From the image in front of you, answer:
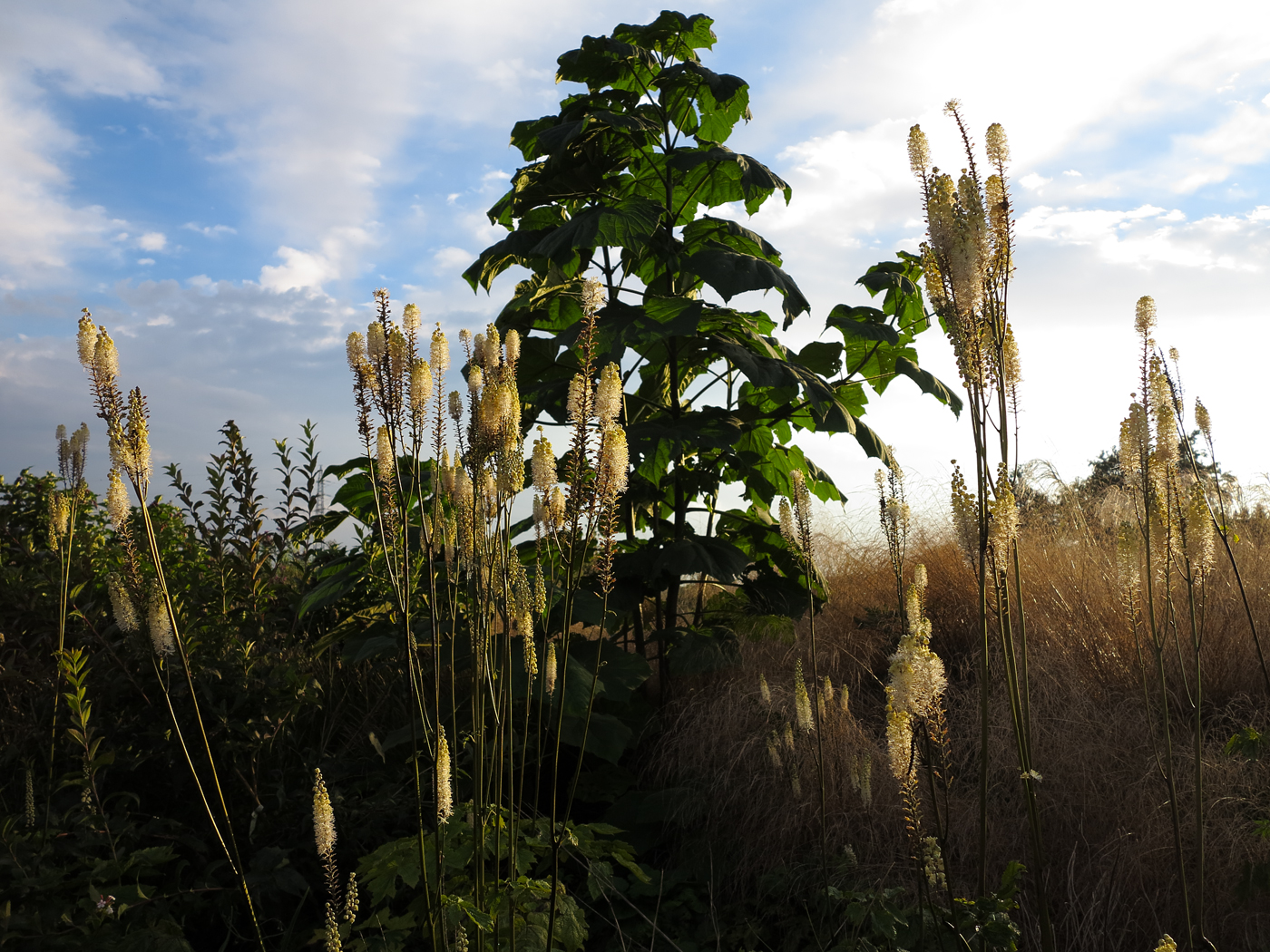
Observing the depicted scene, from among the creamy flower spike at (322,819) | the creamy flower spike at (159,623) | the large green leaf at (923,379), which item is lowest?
the creamy flower spike at (322,819)

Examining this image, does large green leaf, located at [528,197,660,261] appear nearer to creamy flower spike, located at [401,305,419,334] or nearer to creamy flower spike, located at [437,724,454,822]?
creamy flower spike, located at [401,305,419,334]

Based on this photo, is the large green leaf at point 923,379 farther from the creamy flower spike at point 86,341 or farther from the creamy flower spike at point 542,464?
the creamy flower spike at point 86,341

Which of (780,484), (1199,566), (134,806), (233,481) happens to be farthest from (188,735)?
(1199,566)

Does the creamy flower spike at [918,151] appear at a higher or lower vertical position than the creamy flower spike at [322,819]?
higher

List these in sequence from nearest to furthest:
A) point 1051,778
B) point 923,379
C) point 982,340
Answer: point 982,340, point 1051,778, point 923,379

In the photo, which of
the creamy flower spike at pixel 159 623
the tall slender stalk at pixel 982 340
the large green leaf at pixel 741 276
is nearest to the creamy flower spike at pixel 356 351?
the creamy flower spike at pixel 159 623

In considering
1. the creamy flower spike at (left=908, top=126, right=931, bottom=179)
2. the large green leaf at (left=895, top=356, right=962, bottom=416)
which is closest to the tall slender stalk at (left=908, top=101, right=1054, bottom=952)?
the creamy flower spike at (left=908, top=126, right=931, bottom=179)

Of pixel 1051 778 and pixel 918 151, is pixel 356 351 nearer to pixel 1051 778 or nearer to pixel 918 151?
pixel 918 151

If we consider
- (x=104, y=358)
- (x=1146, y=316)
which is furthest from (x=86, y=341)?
(x=1146, y=316)

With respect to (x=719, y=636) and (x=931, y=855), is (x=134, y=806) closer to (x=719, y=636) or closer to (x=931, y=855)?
(x=719, y=636)

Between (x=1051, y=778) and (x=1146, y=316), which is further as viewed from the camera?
(x=1051, y=778)

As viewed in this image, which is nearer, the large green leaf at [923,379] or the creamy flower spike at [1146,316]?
the creamy flower spike at [1146,316]

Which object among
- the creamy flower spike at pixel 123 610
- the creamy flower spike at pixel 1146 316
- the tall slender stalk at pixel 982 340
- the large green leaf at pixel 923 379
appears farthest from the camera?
the large green leaf at pixel 923 379

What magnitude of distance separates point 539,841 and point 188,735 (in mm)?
1267
